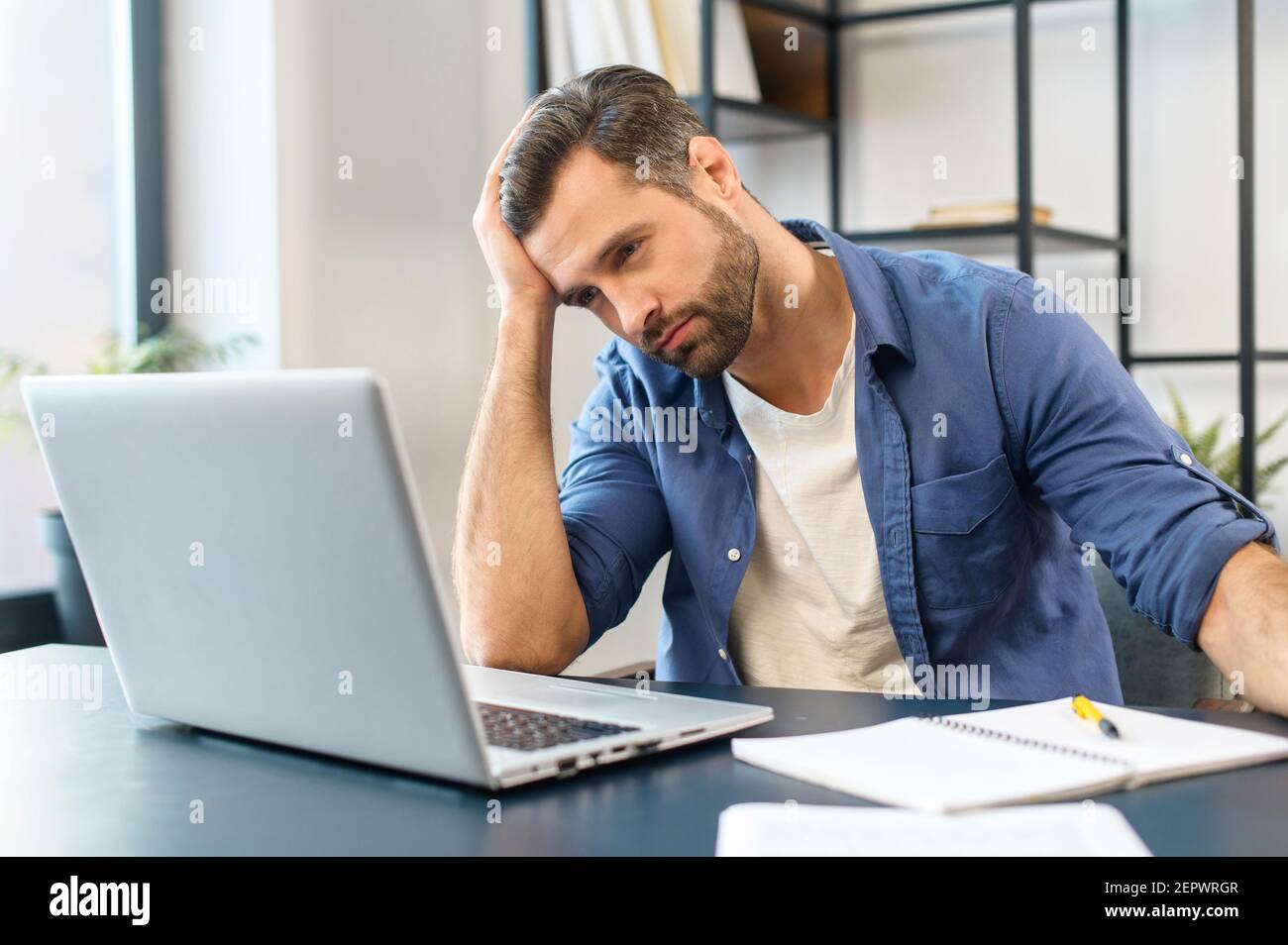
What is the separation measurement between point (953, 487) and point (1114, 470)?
0.17 metres

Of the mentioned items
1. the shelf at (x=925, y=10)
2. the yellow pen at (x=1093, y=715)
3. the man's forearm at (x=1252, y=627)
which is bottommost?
the yellow pen at (x=1093, y=715)

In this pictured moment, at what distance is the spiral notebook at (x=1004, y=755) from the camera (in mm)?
700

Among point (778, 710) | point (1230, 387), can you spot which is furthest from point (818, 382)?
point (1230, 387)

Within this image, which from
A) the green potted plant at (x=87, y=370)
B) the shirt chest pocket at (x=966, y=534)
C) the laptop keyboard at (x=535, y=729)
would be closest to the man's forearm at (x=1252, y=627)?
the shirt chest pocket at (x=966, y=534)

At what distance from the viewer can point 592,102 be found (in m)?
1.33

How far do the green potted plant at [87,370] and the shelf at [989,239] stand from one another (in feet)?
4.04

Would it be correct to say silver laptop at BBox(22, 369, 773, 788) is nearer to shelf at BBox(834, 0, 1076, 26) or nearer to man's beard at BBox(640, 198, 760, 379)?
man's beard at BBox(640, 198, 760, 379)

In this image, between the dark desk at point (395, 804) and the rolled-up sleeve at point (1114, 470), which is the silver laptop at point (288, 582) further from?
the rolled-up sleeve at point (1114, 470)

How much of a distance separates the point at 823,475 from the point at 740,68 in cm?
153

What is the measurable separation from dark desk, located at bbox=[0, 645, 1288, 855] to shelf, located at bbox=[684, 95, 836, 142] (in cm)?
188

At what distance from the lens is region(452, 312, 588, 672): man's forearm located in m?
1.26

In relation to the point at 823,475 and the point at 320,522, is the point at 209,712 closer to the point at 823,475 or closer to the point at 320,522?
the point at 320,522

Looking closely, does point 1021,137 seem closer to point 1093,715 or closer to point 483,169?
point 483,169
